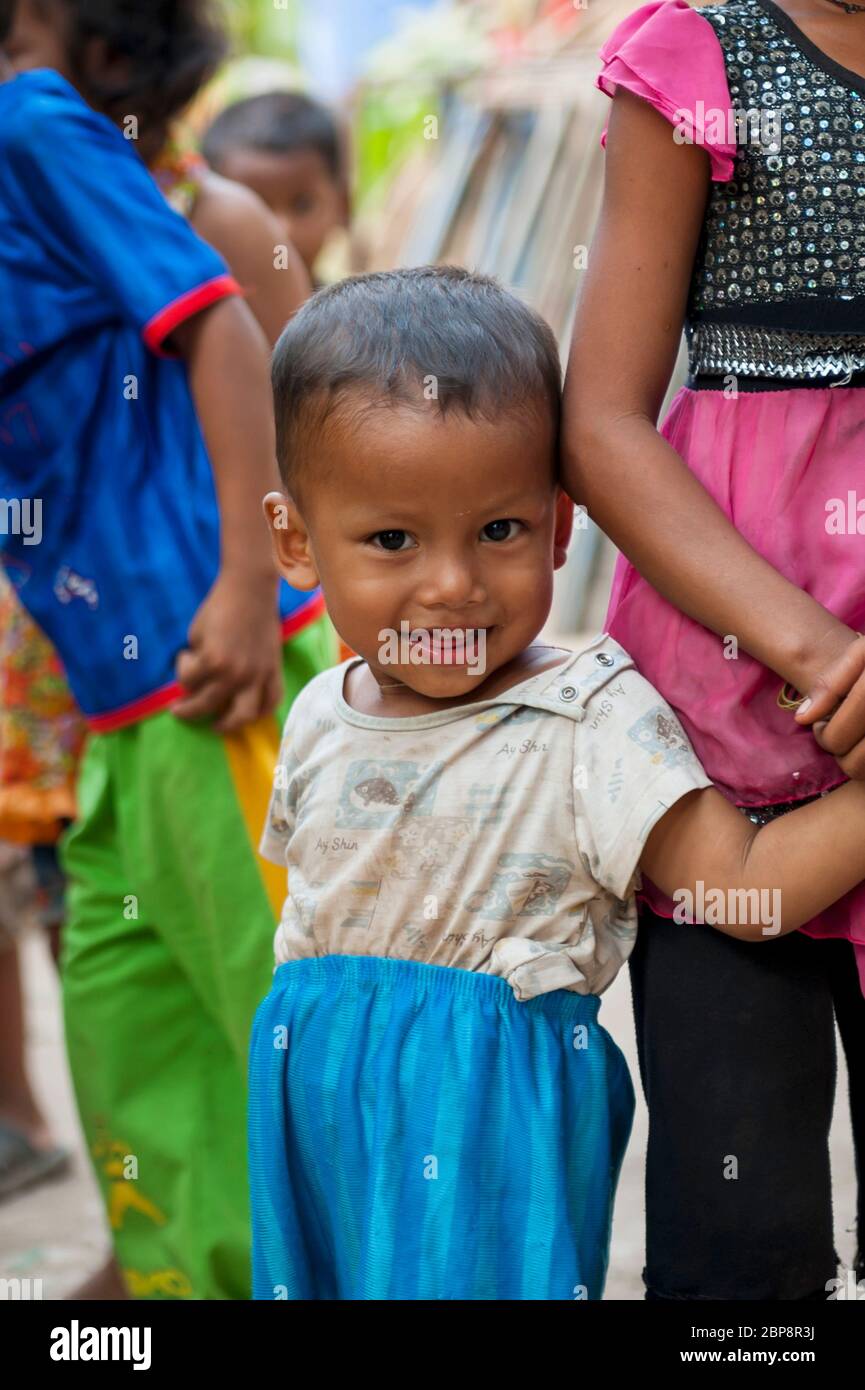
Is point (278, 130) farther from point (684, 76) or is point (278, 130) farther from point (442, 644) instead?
point (442, 644)

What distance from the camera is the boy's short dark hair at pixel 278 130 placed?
12.6ft

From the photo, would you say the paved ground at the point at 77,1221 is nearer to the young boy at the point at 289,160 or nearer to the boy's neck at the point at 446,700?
the boy's neck at the point at 446,700

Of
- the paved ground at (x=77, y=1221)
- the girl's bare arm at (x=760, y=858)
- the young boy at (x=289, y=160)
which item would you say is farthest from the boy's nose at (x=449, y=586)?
the young boy at (x=289, y=160)

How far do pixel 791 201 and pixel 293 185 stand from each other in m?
2.47

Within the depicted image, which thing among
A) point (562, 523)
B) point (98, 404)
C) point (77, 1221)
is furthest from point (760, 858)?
point (77, 1221)

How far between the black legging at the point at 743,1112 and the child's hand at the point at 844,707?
237 millimetres

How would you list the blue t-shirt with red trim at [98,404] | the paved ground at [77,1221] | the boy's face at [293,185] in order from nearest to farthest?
the blue t-shirt with red trim at [98,404] < the paved ground at [77,1221] < the boy's face at [293,185]

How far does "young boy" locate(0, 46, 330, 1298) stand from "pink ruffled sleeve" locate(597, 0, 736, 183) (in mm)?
819

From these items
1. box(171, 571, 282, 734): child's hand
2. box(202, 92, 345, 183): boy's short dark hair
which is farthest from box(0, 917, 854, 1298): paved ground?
box(202, 92, 345, 183): boy's short dark hair

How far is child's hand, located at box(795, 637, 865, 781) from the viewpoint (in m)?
1.38

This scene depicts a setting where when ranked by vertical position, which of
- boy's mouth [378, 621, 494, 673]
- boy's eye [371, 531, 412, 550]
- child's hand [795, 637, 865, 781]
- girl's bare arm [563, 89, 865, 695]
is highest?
girl's bare arm [563, 89, 865, 695]

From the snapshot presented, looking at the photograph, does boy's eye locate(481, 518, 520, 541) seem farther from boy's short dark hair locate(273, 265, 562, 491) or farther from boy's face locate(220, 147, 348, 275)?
boy's face locate(220, 147, 348, 275)

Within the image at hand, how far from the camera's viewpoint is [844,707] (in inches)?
54.5

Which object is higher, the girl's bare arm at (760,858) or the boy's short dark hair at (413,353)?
the boy's short dark hair at (413,353)
